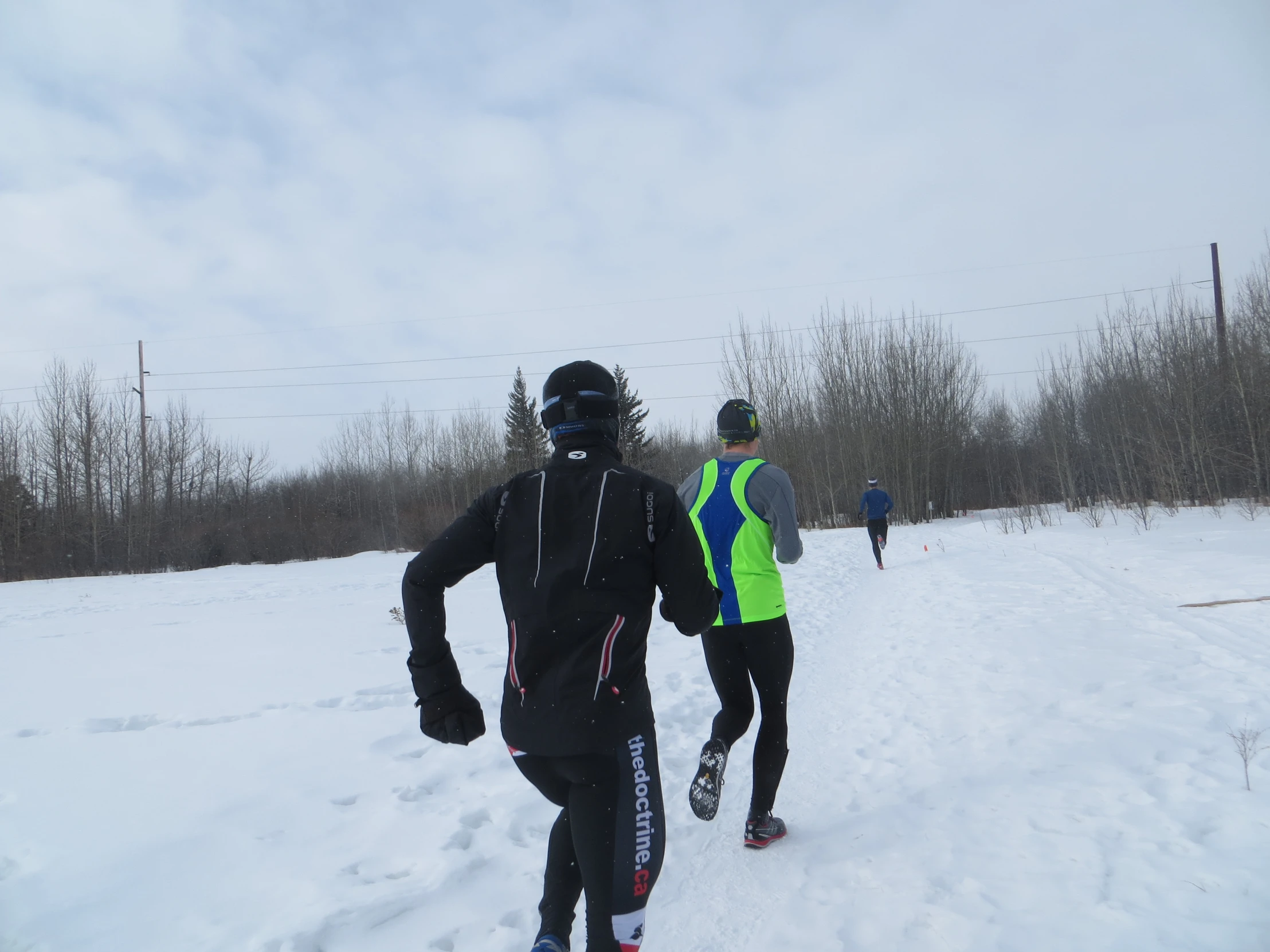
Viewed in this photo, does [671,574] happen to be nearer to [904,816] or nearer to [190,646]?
[904,816]

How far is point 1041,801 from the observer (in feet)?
10.9

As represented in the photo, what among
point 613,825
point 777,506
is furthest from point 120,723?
point 777,506

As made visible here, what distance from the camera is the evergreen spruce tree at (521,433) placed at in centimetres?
4044

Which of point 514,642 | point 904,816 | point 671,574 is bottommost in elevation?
point 904,816

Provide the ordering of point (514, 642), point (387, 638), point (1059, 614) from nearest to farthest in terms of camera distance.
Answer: point (514, 642)
point (1059, 614)
point (387, 638)

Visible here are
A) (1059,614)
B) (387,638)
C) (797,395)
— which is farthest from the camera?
(797,395)

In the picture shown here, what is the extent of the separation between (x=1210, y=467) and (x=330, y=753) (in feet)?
92.3

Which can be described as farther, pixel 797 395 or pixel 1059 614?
pixel 797 395

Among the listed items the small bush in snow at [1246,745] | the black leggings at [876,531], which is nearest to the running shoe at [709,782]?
the small bush in snow at [1246,745]

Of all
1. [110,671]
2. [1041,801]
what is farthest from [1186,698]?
[110,671]

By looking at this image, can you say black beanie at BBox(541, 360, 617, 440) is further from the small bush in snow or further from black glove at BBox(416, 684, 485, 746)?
the small bush in snow

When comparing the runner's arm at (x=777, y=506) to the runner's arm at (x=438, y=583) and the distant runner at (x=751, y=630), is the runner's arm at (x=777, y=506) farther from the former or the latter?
the runner's arm at (x=438, y=583)

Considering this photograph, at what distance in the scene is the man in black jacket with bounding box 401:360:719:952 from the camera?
1.82m

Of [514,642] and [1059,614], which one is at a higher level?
[514,642]
